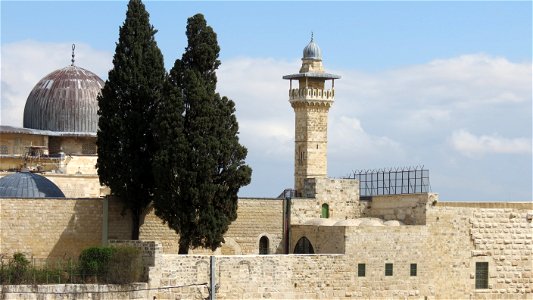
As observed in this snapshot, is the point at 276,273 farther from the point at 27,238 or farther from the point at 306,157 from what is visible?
the point at 306,157

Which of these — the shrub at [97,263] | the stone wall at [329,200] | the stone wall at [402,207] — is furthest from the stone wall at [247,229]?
the stone wall at [402,207]

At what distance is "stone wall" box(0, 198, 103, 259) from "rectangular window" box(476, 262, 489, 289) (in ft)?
36.6

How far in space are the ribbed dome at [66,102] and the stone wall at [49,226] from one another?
9.88 metres

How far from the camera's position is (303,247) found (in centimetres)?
3709

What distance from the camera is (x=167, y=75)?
116 feet

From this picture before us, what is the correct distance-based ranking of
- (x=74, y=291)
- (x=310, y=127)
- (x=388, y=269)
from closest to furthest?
(x=74, y=291), (x=388, y=269), (x=310, y=127)

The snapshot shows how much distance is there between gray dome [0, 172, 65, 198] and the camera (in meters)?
35.8

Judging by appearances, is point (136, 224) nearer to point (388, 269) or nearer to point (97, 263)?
point (97, 263)

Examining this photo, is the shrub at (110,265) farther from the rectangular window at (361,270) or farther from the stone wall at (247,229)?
the rectangular window at (361,270)

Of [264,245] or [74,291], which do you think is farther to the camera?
[264,245]

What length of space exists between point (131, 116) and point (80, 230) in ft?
11.2

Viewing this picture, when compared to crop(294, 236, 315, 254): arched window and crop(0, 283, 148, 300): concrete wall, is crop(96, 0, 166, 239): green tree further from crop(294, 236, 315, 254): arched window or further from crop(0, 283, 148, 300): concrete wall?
crop(294, 236, 315, 254): arched window

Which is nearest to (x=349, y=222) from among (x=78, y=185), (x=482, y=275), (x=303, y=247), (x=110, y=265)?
(x=303, y=247)

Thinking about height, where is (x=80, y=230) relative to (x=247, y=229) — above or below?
below
